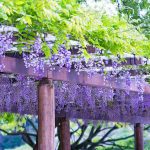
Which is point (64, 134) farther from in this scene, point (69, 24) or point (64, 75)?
point (69, 24)

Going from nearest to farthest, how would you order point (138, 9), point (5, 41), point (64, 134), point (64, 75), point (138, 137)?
1. point (5, 41)
2. point (64, 75)
3. point (138, 9)
4. point (64, 134)
5. point (138, 137)

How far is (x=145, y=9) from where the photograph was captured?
6770mm

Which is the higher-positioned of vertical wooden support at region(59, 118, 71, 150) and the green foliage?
the green foliage

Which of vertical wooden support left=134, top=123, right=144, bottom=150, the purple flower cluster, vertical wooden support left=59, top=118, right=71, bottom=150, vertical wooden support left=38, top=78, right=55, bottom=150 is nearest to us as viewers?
the purple flower cluster

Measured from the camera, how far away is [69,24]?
3055mm

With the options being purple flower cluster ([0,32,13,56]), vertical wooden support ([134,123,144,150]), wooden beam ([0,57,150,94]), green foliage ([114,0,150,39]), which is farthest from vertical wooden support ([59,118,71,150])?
purple flower cluster ([0,32,13,56])

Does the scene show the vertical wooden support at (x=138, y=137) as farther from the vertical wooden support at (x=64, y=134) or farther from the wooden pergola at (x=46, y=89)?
the wooden pergola at (x=46, y=89)

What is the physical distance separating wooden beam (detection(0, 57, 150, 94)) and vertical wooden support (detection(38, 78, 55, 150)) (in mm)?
107

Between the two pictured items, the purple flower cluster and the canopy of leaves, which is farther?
the purple flower cluster

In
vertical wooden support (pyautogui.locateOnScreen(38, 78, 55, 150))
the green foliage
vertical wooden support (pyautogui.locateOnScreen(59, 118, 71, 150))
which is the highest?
the green foliage

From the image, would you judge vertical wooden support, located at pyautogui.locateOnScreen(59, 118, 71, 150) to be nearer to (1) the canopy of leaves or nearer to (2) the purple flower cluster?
(1) the canopy of leaves

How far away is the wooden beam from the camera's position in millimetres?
3650

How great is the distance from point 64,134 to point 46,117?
4.02 metres

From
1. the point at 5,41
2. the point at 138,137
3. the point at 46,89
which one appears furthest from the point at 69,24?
the point at 138,137
